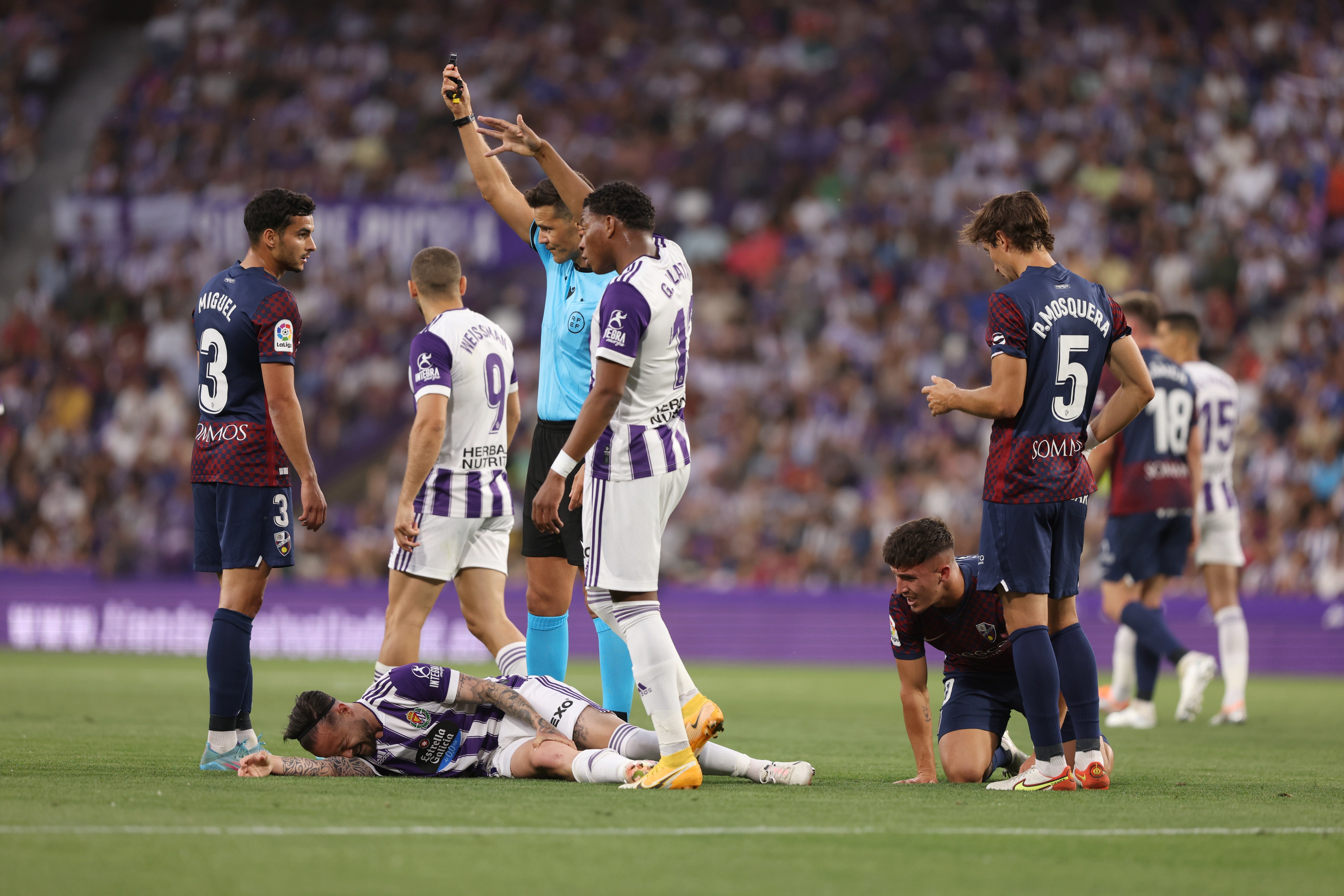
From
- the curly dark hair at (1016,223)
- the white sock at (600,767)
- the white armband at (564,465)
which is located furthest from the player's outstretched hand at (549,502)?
the curly dark hair at (1016,223)

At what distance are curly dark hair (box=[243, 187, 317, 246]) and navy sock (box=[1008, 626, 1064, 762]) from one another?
3877mm

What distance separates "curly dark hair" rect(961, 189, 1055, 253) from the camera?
633 centimetres

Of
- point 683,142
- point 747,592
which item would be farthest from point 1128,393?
point 683,142

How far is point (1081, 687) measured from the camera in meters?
6.26

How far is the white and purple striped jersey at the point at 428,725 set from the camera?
6.34 metres

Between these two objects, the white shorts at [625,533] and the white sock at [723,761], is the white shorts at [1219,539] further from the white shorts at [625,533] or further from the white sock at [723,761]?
the white shorts at [625,533]

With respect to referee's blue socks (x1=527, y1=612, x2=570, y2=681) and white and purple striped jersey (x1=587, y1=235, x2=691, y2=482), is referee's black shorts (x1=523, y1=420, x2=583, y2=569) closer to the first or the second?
referee's blue socks (x1=527, y1=612, x2=570, y2=681)

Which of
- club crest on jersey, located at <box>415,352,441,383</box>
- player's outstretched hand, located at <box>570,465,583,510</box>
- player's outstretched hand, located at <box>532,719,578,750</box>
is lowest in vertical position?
player's outstretched hand, located at <box>532,719,578,750</box>

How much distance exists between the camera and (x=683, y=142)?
23766 millimetres

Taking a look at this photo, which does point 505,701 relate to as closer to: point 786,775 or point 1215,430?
point 786,775

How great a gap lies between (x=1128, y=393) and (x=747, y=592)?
10.8m

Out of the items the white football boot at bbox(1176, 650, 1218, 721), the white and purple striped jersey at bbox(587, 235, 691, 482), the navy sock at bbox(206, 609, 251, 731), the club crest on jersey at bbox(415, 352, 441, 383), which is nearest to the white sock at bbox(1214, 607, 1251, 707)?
the white football boot at bbox(1176, 650, 1218, 721)

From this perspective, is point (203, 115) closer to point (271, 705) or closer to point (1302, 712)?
point (271, 705)

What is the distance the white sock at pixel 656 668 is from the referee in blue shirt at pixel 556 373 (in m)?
1.41
